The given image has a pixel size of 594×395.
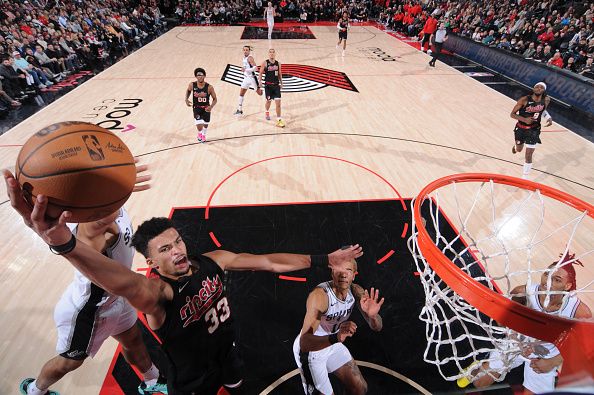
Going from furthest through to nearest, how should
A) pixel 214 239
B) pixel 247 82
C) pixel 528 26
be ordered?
pixel 528 26, pixel 247 82, pixel 214 239

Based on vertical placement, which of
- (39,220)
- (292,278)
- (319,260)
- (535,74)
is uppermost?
(39,220)

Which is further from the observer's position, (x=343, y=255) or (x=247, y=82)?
(x=247, y=82)

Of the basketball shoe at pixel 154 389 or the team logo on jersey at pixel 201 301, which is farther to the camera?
the basketball shoe at pixel 154 389

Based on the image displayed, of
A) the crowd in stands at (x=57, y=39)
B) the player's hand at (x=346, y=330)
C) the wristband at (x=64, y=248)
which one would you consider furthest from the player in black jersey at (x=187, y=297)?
the crowd in stands at (x=57, y=39)

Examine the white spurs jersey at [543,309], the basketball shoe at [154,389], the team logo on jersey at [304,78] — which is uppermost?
the white spurs jersey at [543,309]

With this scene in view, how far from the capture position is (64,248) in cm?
139

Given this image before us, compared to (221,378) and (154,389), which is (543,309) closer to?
(221,378)

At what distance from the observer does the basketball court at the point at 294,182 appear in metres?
3.43

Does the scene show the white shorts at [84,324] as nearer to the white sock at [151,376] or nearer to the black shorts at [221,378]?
the white sock at [151,376]

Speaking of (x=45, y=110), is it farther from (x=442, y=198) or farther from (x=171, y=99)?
(x=442, y=198)

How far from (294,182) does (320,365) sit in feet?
12.1

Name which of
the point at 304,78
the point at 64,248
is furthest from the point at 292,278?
the point at 304,78

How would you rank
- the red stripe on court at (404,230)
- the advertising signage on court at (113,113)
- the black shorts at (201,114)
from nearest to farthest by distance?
the red stripe on court at (404,230) → the black shorts at (201,114) → the advertising signage on court at (113,113)

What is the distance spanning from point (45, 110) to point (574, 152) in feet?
39.6
